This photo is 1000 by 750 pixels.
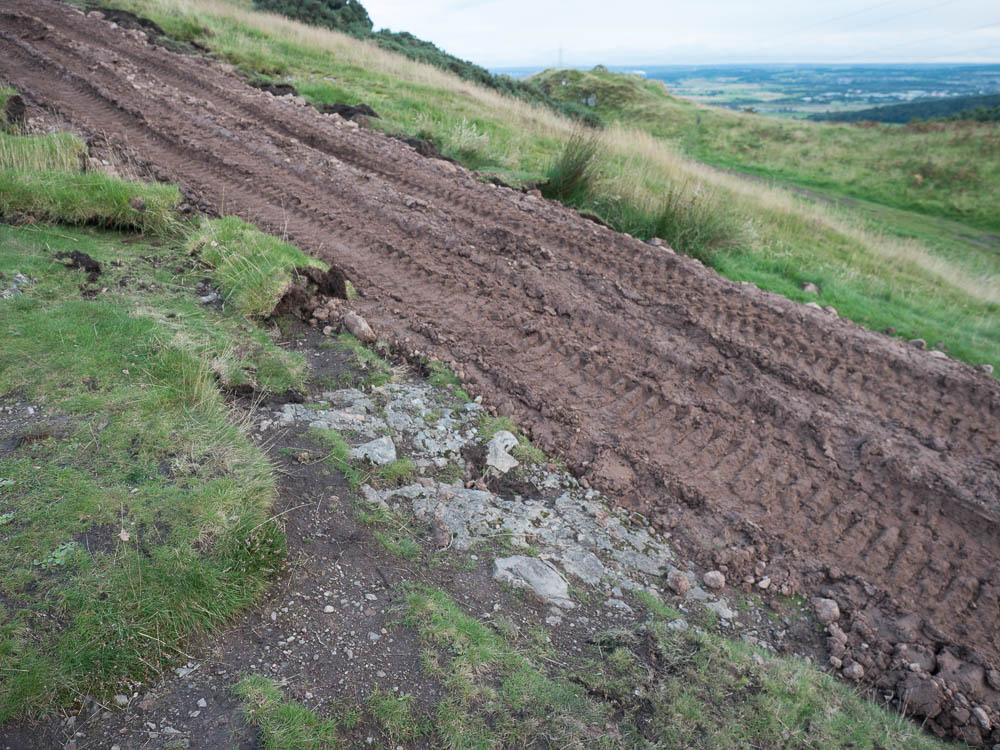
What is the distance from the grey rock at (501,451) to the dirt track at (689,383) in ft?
0.86

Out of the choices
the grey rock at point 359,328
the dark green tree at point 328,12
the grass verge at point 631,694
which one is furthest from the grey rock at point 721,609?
the dark green tree at point 328,12

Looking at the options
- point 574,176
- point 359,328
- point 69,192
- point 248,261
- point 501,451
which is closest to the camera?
point 501,451

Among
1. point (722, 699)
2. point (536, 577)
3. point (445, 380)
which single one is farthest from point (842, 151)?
point (722, 699)

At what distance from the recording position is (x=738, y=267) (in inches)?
322

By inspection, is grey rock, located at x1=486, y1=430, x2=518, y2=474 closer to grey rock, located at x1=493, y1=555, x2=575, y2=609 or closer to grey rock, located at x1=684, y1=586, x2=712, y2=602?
grey rock, located at x1=493, y1=555, x2=575, y2=609

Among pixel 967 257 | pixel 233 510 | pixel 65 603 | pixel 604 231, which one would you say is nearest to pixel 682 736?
pixel 233 510

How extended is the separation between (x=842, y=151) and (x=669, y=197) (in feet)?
76.6

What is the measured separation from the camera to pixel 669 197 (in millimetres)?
8328

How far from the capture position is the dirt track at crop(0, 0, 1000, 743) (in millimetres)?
3561

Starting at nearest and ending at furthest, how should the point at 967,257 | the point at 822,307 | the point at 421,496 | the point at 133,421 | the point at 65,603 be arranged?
the point at 65,603 < the point at 133,421 < the point at 421,496 < the point at 822,307 < the point at 967,257

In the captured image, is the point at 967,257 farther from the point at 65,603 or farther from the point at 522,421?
the point at 65,603

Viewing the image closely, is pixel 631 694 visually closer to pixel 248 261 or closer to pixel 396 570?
pixel 396 570

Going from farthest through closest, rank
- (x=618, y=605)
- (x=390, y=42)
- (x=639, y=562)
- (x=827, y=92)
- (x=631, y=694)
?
(x=827, y=92), (x=390, y=42), (x=639, y=562), (x=618, y=605), (x=631, y=694)

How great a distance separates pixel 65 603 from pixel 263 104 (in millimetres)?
9911
